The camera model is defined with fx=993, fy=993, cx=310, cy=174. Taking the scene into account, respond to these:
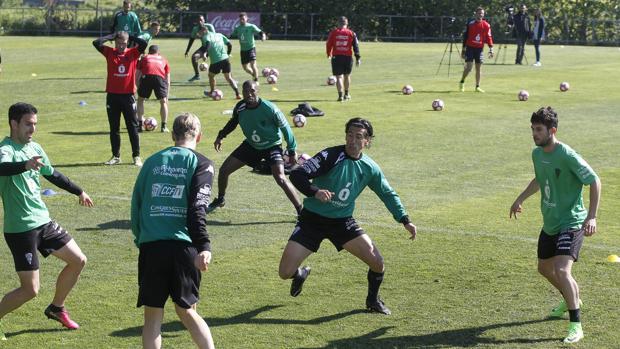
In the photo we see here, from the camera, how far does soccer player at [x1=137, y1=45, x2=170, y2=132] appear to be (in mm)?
22156

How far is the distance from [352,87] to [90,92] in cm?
826

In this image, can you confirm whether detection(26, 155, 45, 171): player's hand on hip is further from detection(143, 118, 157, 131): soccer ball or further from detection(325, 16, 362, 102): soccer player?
detection(325, 16, 362, 102): soccer player

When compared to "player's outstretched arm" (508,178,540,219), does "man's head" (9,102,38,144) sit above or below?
above

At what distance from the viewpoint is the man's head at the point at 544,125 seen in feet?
30.0

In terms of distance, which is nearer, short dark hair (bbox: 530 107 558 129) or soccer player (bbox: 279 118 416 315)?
short dark hair (bbox: 530 107 558 129)

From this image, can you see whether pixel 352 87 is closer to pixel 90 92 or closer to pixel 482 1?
pixel 90 92

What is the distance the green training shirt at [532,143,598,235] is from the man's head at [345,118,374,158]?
5.41ft

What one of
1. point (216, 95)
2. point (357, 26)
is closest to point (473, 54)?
point (216, 95)

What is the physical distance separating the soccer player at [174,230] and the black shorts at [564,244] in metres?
3.56

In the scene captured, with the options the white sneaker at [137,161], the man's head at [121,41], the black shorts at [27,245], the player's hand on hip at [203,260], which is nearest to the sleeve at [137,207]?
the player's hand on hip at [203,260]

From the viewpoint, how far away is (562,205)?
9297mm

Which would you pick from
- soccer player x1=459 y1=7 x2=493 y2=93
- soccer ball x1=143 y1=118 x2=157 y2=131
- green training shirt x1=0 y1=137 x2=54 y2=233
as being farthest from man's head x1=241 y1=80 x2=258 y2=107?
soccer player x1=459 y1=7 x2=493 y2=93

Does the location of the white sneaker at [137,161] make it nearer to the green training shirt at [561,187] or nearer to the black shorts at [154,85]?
the black shorts at [154,85]

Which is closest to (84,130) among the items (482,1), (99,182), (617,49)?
(99,182)
